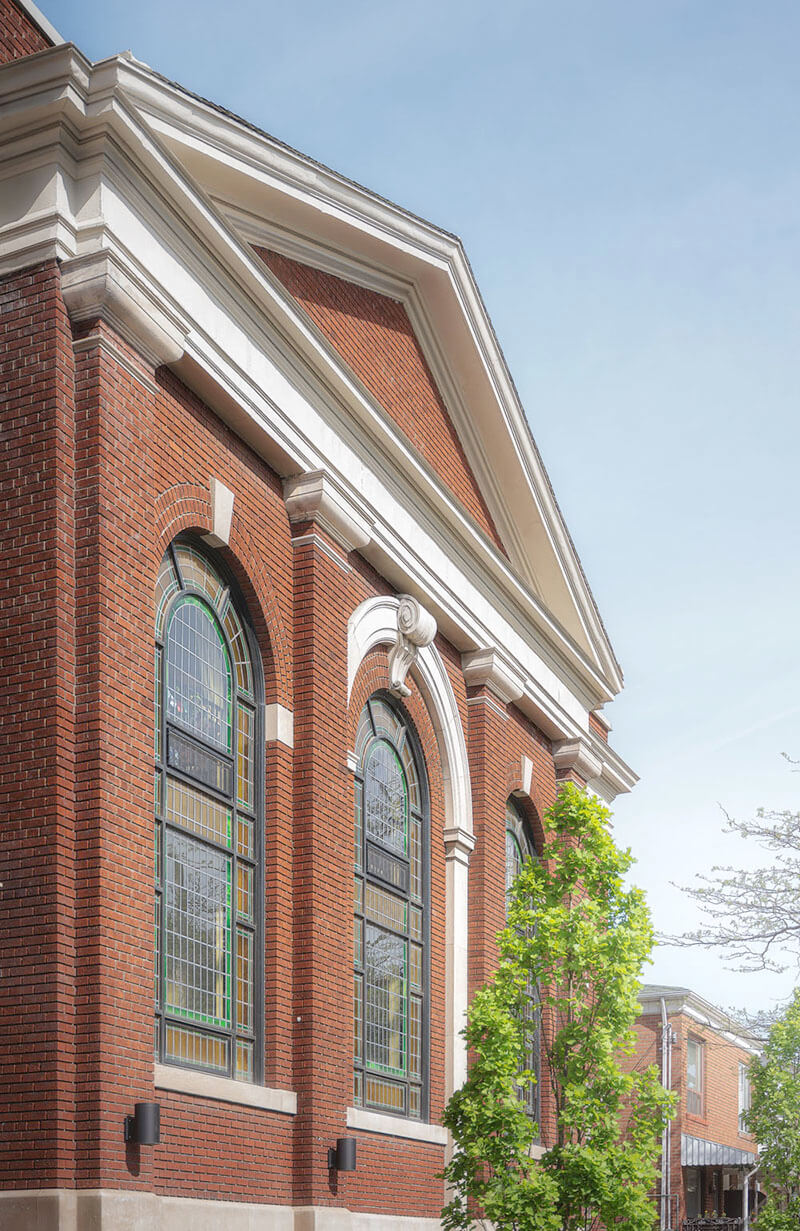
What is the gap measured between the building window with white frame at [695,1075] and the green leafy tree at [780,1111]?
13256 millimetres

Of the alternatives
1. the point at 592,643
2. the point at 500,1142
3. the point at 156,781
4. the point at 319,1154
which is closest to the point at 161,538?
the point at 156,781

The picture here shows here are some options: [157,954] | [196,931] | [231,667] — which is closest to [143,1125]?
[157,954]

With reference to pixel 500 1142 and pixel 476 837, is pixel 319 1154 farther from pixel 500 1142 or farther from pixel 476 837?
pixel 476 837

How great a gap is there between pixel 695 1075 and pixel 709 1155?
3.01m

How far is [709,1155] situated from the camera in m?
51.4

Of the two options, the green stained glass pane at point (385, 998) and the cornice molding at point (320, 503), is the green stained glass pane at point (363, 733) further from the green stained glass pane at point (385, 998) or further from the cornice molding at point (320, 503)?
the cornice molding at point (320, 503)

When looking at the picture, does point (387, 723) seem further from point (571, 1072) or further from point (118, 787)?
point (118, 787)

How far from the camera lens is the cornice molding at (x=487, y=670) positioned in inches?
893

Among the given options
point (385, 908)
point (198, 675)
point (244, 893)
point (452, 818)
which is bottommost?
point (385, 908)

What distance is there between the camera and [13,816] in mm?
12578

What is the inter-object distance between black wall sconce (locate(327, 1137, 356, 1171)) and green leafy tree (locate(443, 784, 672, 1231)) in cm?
155

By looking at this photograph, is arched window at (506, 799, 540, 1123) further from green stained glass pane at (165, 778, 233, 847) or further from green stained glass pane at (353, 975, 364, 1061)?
green stained glass pane at (165, 778, 233, 847)

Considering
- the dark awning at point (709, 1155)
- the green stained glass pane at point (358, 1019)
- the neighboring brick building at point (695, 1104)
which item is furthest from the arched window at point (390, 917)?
the dark awning at point (709, 1155)

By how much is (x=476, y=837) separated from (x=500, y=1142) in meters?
5.60
